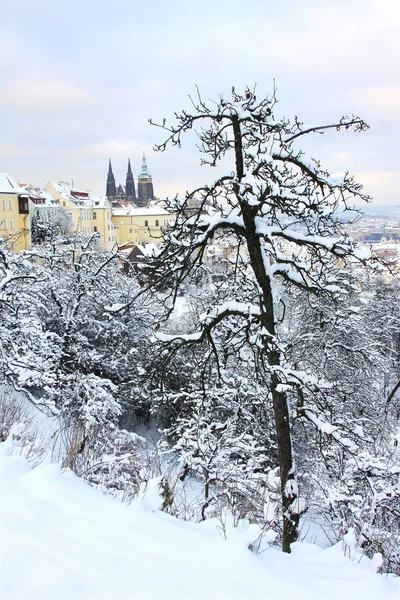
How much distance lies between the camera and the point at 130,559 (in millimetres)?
2893

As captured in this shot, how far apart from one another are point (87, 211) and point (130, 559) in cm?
7070

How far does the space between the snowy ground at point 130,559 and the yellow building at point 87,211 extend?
64.9 m

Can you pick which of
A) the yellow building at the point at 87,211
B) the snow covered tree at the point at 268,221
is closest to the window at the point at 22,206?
the yellow building at the point at 87,211

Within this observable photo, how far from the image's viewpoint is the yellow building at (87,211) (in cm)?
6819

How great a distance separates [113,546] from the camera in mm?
3033

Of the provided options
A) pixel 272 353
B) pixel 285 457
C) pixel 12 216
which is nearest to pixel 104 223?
pixel 12 216

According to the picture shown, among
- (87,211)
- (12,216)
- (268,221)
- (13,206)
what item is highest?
(87,211)

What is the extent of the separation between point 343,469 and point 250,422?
16.6ft

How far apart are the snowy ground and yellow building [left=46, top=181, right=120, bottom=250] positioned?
64.9 meters

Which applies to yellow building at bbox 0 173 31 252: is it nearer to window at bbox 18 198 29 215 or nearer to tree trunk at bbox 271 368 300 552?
window at bbox 18 198 29 215

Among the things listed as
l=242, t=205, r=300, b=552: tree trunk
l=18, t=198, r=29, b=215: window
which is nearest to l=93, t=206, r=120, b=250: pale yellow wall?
l=18, t=198, r=29, b=215: window

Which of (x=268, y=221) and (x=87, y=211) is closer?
(x=268, y=221)

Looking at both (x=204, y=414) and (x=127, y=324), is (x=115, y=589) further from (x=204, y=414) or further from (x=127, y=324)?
(x=127, y=324)

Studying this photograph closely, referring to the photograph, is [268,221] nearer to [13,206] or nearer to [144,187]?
[13,206]
